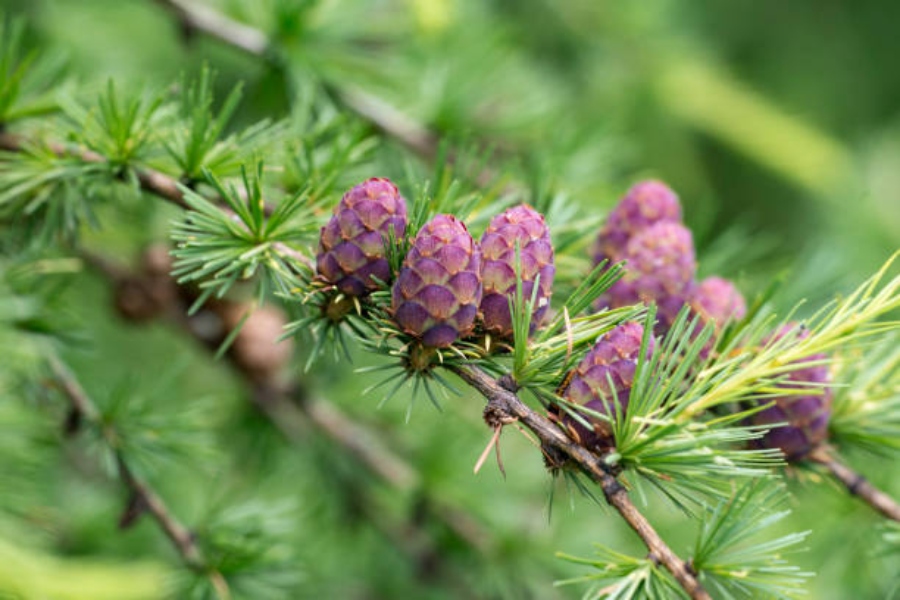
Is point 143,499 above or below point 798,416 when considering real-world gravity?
below

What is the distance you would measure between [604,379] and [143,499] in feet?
1.63

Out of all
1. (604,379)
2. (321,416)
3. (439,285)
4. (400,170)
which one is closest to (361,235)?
(439,285)

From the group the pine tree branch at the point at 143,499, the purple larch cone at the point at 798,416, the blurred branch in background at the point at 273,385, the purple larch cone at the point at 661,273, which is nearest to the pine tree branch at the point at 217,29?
the blurred branch in background at the point at 273,385

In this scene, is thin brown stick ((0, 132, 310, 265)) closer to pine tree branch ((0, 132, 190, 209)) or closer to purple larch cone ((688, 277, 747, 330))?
pine tree branch ((0, 132, 190, 209))

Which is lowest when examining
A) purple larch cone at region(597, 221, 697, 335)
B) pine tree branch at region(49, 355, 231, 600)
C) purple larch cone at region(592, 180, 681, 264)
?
pine tree branch at region(49, 355, 231, 600)

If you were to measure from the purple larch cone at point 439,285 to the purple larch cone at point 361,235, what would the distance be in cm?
3

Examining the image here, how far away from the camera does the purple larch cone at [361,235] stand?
612 millimetres

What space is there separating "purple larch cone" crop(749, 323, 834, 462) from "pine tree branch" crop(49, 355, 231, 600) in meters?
0.52

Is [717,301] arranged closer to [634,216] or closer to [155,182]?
[634,216]

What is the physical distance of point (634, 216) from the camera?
0.79 meters

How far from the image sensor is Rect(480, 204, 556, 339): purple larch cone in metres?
0.61

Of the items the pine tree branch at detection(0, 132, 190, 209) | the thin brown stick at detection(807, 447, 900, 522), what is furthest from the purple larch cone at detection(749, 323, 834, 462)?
the pine tree branch at detection(0, 132, 190, 209)

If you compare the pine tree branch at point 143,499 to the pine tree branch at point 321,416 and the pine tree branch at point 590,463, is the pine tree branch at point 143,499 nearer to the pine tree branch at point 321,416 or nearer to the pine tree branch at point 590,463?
the pine tree branch at point 321,416

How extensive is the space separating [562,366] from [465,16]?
1028 mm
